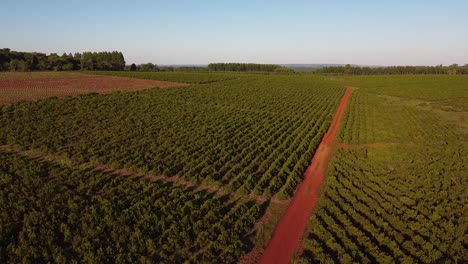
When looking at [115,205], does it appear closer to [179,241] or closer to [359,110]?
[179,241]

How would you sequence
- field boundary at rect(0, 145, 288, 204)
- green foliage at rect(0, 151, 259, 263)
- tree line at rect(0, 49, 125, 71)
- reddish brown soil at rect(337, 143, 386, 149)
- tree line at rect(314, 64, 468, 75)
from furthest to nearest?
tree line at rect(314, 64, 468, 75)
tree line at rect(0, 49, 125, 71)
reddish brown soil at rect(337, 143, 386, 149)
field boundary at rect(0, 145, 288, 204)
green foliage at rect(0, 151, 259, 263)

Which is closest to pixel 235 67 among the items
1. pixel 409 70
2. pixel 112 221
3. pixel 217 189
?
pixel 409 70

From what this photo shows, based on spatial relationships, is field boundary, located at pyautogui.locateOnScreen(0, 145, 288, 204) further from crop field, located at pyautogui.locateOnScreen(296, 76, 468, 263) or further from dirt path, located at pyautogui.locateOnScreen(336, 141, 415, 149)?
dirt path, located at pyautogui.locateOnScreen(336, 141, 415, 149)

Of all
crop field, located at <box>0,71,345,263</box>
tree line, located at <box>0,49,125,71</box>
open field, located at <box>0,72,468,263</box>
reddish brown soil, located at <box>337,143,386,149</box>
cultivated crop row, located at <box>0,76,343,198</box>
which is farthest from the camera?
tree line, located at <box>0,49,125,71</box>

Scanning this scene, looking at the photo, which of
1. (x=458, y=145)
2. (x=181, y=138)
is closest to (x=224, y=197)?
(x=181, y=138)

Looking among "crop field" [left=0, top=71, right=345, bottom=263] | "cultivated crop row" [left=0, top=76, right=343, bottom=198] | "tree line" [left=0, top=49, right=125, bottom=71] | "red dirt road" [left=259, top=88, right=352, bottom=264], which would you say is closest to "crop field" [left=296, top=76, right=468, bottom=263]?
"red dirt road" [left=259, top=88, right=352, bottom=264]

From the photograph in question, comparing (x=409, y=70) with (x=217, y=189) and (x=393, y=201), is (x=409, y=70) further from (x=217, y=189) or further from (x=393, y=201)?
(x=217, y=189)

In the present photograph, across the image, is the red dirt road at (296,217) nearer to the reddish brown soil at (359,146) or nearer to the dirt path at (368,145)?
the reddish brown soil at (359,146)
